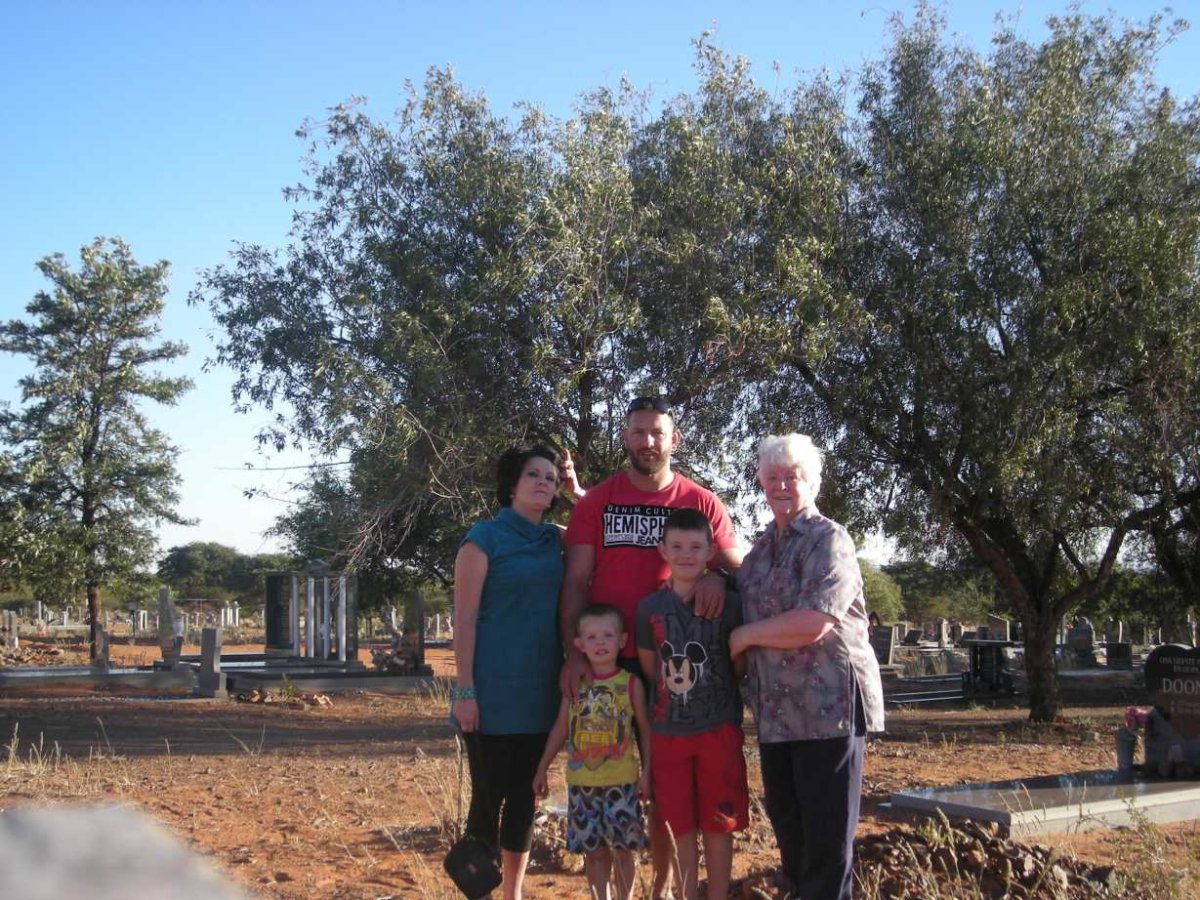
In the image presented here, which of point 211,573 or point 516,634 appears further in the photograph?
point 211,573

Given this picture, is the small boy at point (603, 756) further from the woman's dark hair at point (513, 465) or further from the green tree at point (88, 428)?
the green tree at point (88, 428)

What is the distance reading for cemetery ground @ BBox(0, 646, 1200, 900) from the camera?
5.51 meters

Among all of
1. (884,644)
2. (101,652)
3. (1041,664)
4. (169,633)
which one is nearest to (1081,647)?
(884,644)

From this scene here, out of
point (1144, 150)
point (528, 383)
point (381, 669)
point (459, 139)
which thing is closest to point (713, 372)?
point (528, 383)

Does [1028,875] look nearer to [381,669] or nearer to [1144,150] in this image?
[1144,150]

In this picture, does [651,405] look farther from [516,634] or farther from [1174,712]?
[1174,712]

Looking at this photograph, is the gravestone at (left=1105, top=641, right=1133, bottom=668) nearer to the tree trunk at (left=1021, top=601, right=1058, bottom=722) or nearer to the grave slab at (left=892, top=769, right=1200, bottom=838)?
the tree trunk at (left=1021, top=601, right=1058, bottom=722)

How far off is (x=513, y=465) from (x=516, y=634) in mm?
668

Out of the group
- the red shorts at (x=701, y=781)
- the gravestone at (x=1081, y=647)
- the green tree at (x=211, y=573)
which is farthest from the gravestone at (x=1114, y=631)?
the green tree at (x=211, y=573)

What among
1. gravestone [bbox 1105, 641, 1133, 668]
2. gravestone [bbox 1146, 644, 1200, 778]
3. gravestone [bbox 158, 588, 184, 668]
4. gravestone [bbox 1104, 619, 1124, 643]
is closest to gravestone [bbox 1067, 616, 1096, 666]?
gravestone [bbox 1105, 641, 1133, 668]

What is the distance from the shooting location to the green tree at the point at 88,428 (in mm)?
22812

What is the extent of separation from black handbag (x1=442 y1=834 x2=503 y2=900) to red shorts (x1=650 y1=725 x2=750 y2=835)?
660mm

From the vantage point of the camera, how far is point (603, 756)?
179 inches

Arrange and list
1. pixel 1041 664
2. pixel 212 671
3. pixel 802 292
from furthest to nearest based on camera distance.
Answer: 1. pixel 212 671
2. pixel 1041 664
3. pixel 802 292
